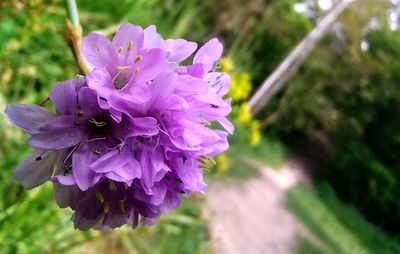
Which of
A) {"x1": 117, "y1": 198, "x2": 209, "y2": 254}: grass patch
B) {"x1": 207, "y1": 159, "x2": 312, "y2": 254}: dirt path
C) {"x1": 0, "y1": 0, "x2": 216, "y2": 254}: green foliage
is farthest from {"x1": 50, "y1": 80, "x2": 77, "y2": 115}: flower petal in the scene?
{"x1": 207, "y1": 159, "x2": 312, "y2": 254}: dirt path

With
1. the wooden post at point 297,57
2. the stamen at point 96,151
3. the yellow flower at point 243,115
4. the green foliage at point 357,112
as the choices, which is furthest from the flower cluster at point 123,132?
the green foliage at point 357,112

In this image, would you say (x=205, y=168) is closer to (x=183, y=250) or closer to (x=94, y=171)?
(x=94, y=171)

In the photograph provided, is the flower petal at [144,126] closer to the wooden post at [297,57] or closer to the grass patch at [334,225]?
the grass patch at [334,225]

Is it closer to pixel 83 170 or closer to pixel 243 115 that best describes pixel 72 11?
pixel 83 170

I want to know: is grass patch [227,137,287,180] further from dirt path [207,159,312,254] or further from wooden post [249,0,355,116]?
wooden post [249,0,355,116]

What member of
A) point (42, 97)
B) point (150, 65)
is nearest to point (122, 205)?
point (150, 65)
